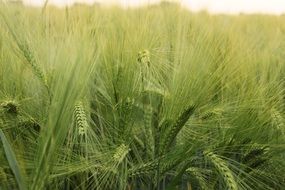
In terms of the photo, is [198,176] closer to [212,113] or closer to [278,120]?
[212,113]

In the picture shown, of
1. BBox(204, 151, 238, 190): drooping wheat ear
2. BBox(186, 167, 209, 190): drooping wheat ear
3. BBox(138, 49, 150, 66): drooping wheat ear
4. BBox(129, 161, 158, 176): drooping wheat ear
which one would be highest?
BBox(138, 49, 150, 66): drooping wheat ear

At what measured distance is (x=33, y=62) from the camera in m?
1.44

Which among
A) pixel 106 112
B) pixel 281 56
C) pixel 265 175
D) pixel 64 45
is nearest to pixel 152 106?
pixel 106 112

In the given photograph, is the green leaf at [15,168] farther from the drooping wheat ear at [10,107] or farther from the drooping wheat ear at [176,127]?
the drooping wheat ear at [176,127]

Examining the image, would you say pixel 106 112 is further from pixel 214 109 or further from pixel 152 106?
pixel 214 109

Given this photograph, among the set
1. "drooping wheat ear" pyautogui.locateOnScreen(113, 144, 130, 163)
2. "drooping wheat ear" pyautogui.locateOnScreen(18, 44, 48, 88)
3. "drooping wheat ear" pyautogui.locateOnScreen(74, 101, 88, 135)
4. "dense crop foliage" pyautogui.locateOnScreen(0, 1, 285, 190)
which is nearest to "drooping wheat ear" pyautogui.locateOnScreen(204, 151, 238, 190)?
"dense crop foliage" pyautogui.locateOnScreen(0, 1, 285, 190)

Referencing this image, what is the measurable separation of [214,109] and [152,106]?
209mm

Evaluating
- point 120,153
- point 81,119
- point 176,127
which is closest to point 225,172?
point 176,127

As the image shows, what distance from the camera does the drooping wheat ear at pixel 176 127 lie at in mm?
1447

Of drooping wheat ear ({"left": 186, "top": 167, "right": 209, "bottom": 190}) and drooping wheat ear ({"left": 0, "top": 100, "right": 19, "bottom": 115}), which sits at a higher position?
drooping wheat ear ({"left": 0, "top": 100, "right": 19, "bottom": 115})

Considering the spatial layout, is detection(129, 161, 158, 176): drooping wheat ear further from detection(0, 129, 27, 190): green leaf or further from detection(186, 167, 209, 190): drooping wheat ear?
detection(0, 129, 27, 190): green leaf

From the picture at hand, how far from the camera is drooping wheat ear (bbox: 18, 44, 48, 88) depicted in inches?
56.5

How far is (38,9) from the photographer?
185 cm

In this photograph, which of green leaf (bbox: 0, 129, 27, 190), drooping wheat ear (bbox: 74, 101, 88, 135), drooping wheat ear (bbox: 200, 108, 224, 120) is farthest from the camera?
drooping wheat ear (bbox: 200, 108, 224, 120)
